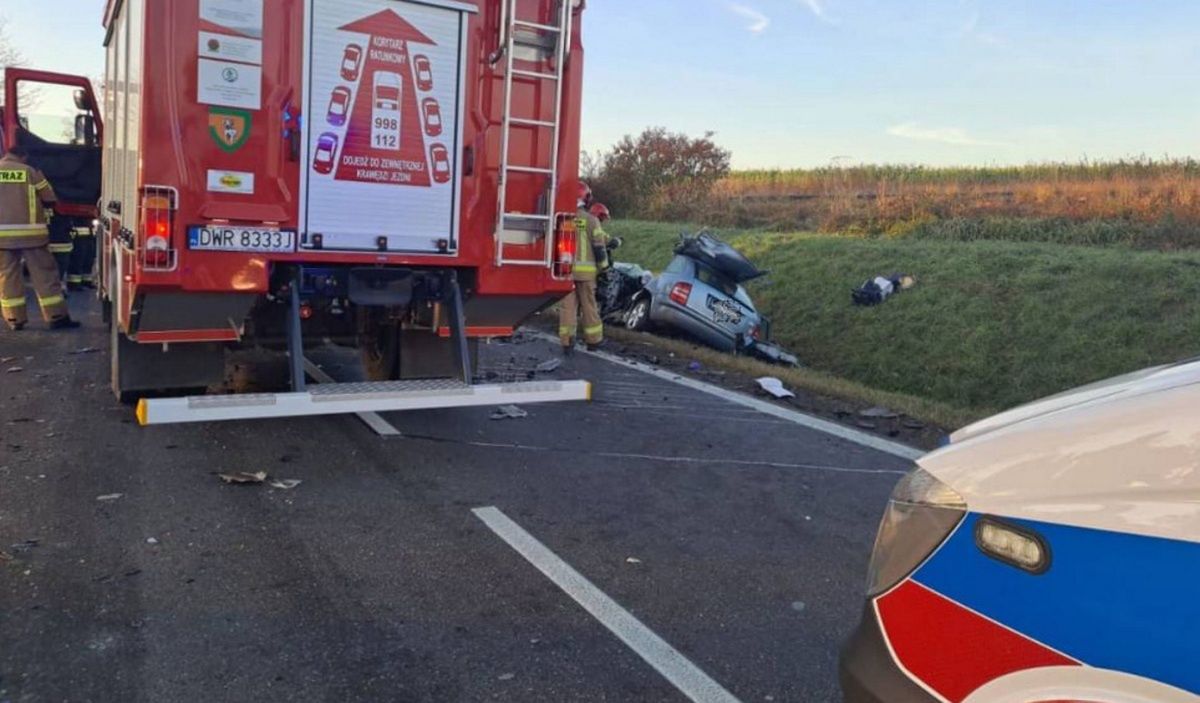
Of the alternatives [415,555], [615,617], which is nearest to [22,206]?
[415,555]

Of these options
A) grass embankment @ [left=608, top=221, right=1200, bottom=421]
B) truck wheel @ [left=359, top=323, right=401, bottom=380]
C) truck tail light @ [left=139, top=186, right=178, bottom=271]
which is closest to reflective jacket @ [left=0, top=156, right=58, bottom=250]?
truck wheel @ [left=359, top=323, right=401, bottom=380]

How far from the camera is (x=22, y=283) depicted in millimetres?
10672

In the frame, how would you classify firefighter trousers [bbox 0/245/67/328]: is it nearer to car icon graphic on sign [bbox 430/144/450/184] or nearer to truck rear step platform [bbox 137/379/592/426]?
truck rear step platform [bbox 137/379/592/426]

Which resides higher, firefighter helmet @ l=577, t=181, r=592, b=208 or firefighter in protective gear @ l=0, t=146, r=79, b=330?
firefighter helmet @ l=577, t=181, r=592, b=208

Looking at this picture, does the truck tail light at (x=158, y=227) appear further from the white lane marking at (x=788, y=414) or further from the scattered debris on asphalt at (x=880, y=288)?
the scattered debris on asphalt at (x=880, y=288)

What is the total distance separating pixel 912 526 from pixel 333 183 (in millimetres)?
4666

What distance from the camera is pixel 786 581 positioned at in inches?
→ 169

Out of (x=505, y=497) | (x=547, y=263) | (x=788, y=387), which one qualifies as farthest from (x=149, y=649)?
(x=788, y=387)

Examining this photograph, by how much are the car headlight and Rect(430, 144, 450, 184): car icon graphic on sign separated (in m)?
4.59

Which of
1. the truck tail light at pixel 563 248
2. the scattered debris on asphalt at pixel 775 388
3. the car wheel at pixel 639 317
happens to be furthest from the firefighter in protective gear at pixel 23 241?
the scattered debris on asphalt at pixel 775 388

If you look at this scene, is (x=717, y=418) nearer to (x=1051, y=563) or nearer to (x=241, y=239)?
(x=241, y=239)

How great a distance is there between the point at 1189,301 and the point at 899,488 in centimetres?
1221

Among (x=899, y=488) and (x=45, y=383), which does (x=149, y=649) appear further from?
(x=45, y=383)

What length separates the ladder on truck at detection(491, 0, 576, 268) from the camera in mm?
6160
